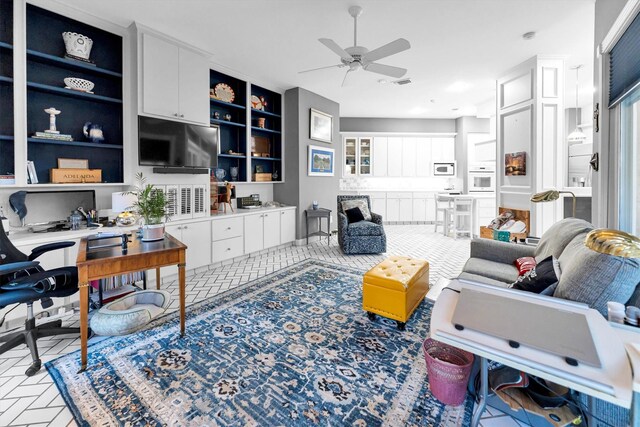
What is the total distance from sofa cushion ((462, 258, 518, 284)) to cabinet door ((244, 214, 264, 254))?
3094mm

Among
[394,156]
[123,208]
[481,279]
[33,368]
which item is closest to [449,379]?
[481,279]

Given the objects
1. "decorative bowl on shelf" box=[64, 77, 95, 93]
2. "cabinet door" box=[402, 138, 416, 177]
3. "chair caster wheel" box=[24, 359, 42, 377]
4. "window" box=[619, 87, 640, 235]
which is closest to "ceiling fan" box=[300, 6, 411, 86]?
"window" box=[619, 87, 640, 235]

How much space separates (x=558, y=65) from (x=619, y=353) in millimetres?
4682

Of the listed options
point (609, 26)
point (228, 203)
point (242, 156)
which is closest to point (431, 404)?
point (609, 26)

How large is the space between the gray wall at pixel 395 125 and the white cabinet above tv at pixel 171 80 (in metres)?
4.89

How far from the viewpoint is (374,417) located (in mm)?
1512

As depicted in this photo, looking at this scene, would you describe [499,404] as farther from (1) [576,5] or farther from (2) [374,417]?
(1) [576,5]

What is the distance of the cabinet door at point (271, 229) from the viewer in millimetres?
4824

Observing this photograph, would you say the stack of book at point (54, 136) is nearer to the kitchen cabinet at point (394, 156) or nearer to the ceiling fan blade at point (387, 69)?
the ceiling fan blade at point (387, 69)

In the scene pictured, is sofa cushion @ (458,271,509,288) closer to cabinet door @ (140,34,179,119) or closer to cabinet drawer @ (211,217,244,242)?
cabinet drawer @ (211,217,244,242)

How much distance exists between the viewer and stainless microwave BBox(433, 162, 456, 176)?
7.96m

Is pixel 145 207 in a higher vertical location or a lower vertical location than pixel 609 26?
lower

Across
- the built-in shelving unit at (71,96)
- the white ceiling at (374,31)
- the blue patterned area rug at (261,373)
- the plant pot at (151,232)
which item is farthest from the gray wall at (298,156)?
the plant pot at (151,232)

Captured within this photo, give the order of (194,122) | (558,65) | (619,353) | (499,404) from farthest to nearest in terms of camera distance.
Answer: (558,65) → (194,122) → (499,404) → (619,353)
